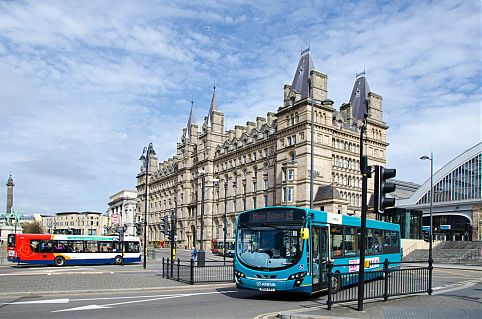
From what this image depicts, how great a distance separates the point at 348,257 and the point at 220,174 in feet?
212

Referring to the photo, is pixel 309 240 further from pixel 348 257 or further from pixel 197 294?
pixel 197 294

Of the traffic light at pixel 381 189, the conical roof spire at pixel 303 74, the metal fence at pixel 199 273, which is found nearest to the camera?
the traffic light at pixel 381 189

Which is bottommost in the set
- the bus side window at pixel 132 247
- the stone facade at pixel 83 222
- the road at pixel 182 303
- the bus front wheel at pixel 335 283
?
the stone facade at pixel 83 222

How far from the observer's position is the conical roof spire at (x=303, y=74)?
62875 millimetres

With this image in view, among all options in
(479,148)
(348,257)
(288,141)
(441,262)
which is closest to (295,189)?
(288,141)

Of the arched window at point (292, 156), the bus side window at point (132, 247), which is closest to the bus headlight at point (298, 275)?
the bus side window at point (132, 247)

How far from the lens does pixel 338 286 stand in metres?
13.9

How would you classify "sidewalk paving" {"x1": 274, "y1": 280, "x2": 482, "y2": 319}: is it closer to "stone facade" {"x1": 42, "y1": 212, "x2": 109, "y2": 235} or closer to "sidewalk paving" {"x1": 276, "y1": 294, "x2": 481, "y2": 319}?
"sidewalk paving" {"x1": 276, "y1": 294, "x2": 481, "y2": 319}

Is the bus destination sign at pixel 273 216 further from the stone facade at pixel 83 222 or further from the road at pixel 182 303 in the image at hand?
the stone facade at pixel 83 222

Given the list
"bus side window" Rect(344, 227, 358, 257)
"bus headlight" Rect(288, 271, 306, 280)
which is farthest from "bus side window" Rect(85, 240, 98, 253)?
"bus headlight" Rect(288, 271, 306, 280)

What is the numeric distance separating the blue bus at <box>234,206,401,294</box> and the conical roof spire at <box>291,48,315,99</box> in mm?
47262

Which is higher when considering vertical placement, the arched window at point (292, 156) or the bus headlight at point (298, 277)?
the arched window at point (292, 156)

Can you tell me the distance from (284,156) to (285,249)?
156 feet

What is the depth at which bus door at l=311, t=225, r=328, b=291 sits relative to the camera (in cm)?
1507
